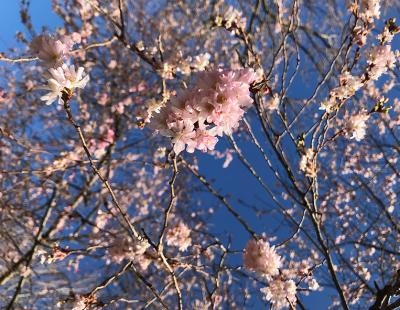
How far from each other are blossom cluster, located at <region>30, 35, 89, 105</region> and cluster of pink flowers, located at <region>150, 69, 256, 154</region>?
32 cm

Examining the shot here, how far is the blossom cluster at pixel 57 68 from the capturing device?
1.46 metres

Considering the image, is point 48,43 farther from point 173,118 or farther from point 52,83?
point 173,118

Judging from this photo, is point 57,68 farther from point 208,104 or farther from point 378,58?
point 378,58

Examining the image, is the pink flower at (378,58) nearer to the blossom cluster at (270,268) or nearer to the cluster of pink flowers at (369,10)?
the cluster of pink flowers at (369,10)

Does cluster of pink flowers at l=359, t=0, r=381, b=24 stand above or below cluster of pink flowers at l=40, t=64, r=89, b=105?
above

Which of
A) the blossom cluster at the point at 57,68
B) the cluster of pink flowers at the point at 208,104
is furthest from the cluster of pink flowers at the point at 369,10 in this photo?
the blossom cluster at the point at 57,68

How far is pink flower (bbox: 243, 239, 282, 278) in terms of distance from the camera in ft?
6.36

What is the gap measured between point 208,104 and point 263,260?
88 cm

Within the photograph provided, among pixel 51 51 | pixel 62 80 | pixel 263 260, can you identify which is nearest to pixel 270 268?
pixel 263 260

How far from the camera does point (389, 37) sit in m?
2.53

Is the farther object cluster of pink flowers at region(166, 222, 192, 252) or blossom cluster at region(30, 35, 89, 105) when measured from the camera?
cluster of pink flowers at region(166, 222, 192, 252)

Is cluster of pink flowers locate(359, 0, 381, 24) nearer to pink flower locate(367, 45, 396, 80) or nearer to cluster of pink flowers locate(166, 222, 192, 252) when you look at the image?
pink flower locate(367, 45, 396, 80)

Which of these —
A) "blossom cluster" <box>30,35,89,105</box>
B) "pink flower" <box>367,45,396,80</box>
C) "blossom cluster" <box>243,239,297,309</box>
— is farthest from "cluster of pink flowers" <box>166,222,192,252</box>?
"blossom cluster" <box>30,35,89,105</box>

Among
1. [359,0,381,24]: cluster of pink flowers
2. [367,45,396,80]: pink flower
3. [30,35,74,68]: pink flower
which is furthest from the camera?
[359,0,381,24]: cluster of pink flowers
